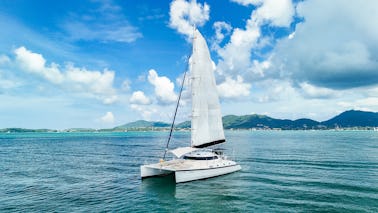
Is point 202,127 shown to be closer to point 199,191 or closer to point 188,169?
point 188,169

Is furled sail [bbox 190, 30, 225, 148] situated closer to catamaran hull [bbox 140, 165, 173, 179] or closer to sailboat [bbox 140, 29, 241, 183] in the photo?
sailboat [bbox 140, 29, 241, 183]

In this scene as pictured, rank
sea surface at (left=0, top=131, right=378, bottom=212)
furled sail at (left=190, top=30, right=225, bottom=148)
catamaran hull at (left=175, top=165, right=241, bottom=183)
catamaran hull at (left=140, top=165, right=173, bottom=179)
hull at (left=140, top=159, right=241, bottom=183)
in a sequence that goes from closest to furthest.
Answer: sea surface at (left=0, top=131, right=378, bottom=212) < catamaran hull at (left=175, top=165, right=241, bottom=183) < hull at (left=140, top=159, right=241, bottom=183) < catamaran hull at (left=140, top=165, right=173, bottom=179) < furled sail at (left=190, top=30, right=225, bottom=148)

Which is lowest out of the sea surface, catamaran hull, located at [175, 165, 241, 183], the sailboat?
the sea surface

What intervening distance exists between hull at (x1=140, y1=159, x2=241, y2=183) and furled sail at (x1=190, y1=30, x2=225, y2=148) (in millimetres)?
3670

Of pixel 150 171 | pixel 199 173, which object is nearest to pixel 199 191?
pixel 199 173

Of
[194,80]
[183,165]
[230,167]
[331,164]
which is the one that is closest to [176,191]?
[183,165]

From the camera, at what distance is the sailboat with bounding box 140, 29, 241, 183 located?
38844 millimetres

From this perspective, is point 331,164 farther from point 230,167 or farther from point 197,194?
Result: point 197,194

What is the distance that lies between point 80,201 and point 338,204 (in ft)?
87.0

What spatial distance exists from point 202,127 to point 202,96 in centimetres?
481

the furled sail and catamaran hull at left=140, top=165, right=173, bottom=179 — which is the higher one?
the furled sail

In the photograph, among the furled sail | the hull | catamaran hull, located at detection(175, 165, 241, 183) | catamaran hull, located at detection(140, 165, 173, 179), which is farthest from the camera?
the furled sail

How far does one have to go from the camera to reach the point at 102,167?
51344 mm

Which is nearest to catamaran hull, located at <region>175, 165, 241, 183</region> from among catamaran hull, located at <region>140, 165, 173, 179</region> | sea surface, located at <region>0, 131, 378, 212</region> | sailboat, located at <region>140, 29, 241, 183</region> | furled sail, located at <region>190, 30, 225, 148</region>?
sailboat, located at <region>140, 29, 241, 183</region>
